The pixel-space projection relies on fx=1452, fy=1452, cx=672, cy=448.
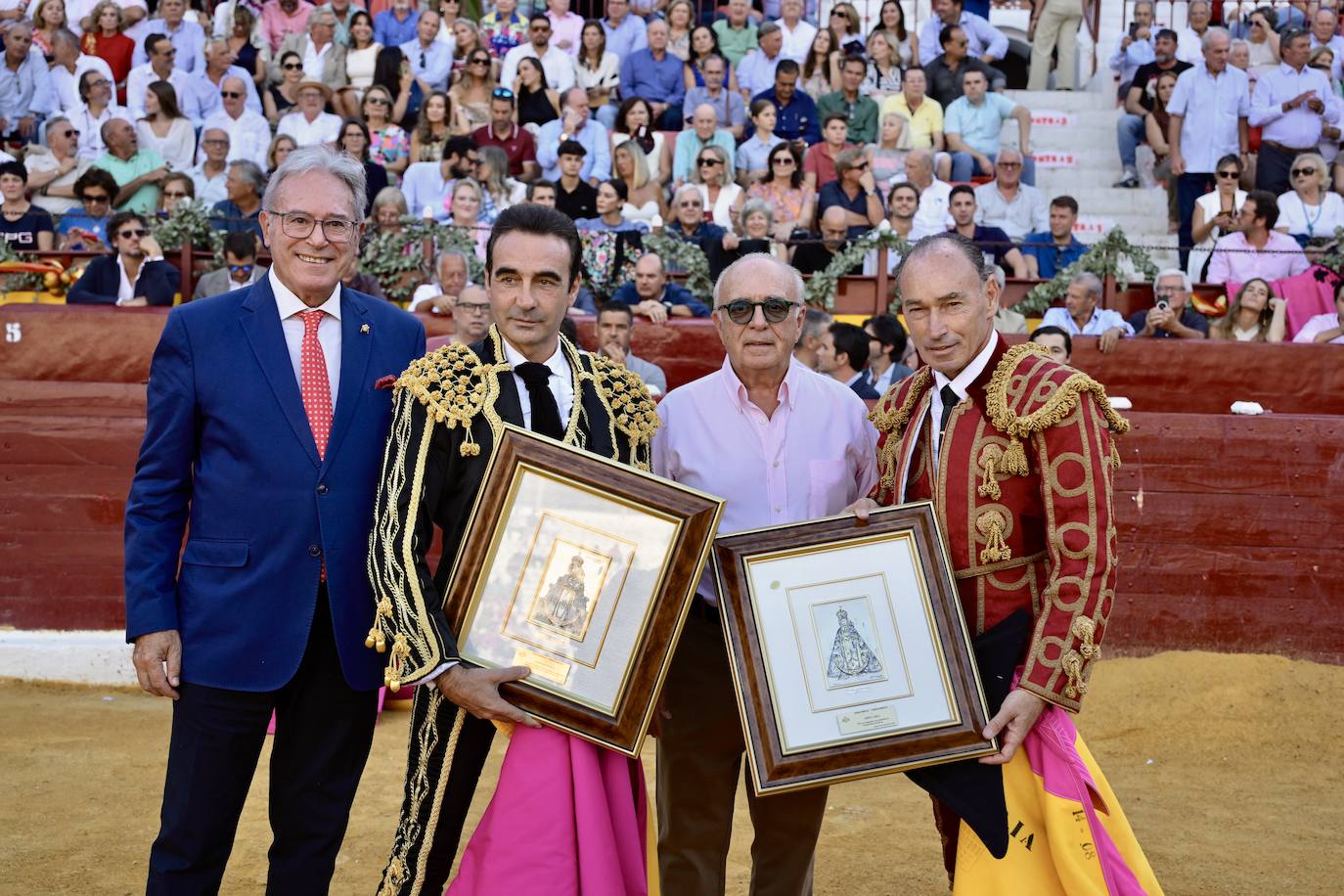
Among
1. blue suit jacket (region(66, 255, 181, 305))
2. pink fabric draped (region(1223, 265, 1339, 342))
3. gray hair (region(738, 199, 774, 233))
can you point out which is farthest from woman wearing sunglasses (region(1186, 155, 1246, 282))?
blue suit jacket (region(66, 255, 181, 305))

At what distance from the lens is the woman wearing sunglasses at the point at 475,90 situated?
10352mm

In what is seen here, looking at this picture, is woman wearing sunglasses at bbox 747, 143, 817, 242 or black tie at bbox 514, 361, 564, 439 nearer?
black tie at bbox 514, 361, 564, 439

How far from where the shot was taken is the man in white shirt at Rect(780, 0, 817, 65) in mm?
11469

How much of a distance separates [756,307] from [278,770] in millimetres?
1433

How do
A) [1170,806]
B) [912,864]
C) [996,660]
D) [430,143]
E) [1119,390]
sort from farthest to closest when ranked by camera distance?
[430,143], [1119,390], [1170,806], [912,864], [996,660]

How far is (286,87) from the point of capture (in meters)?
10.8

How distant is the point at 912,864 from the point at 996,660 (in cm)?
173

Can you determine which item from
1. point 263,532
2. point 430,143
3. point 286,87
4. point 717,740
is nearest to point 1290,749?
point 717,740

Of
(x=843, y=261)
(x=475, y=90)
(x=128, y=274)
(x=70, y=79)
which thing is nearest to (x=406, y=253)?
(x=128, y=274)

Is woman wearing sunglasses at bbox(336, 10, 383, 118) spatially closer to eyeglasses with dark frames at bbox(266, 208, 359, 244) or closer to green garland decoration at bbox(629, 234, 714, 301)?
green garland decoration at bbox(629, 234, 714, 301)

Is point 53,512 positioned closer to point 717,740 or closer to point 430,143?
point 430,143

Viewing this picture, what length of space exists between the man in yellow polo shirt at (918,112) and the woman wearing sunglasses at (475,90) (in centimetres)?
286

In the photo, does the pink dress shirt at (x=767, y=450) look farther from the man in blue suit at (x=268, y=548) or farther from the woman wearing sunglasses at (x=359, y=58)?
the woman wearing sunglasses at (x=359, y=58)

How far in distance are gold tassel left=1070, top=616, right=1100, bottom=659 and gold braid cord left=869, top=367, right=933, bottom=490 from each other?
538mm
